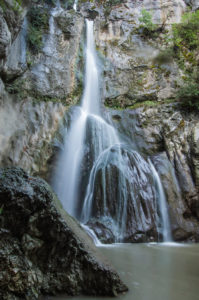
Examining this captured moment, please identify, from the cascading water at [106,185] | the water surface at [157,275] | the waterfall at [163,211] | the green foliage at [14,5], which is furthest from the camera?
the waterfall at [163,211]

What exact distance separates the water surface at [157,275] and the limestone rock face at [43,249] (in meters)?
0.15

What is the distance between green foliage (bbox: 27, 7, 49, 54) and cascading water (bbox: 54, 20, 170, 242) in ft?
10.6

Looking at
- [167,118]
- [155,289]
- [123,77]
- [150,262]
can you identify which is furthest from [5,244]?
[123,77]

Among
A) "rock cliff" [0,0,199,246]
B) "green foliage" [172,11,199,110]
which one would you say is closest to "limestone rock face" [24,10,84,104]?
"rock cliff" [0,0,199,246]

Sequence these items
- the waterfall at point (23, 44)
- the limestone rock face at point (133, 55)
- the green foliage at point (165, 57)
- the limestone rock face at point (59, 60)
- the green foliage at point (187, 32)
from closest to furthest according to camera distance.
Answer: the waterfall at point (23, 44)
the limestone rock face at point (59, 60)
the limestone rock face at point (133, 55)
the green foliage at point (165, 57)
the green foliage at point (187, 32)

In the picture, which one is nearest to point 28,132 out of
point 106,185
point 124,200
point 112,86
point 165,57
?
point 106,185

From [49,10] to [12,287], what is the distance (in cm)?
1258

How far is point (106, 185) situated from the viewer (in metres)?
7.14

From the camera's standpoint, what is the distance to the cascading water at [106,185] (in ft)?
22.0

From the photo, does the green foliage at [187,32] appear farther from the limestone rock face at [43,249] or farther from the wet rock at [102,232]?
the limestone rock face at [43,249]

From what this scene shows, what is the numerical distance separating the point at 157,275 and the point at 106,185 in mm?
3948

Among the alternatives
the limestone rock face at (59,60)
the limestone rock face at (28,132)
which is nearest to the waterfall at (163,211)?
the limestone rock face at (28,132)

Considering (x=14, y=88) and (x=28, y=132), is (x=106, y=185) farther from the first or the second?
(x=14, y=88)

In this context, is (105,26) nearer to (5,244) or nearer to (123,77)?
(123,77)
